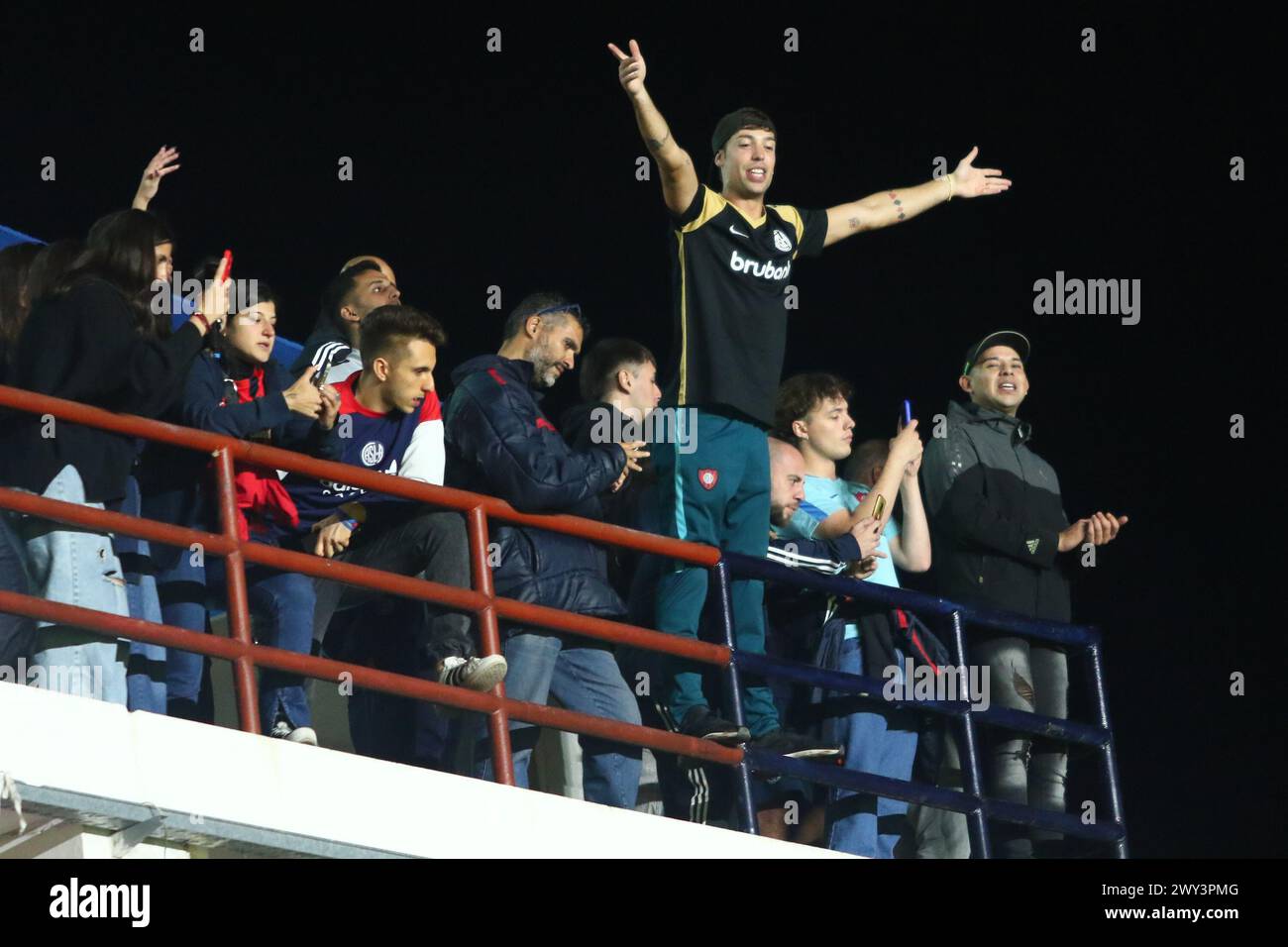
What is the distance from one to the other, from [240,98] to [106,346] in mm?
4529

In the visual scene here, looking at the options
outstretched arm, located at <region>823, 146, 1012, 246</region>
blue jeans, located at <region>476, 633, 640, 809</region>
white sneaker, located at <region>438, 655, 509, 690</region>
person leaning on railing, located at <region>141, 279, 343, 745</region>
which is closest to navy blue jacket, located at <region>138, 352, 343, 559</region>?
person leaning on railing, located at <region>141, 279, 343, 745</region>

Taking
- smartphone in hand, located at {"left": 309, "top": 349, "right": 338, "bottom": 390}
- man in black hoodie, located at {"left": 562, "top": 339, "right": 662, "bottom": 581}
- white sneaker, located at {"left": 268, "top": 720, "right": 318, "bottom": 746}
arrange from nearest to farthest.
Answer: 1. white sneaker, located at {"left": 268, "top": 720, "right": 318, "bottom": 746}
2. smartphone in hand, located at {"left": 309, "top": 349, "right": 338, "bottom": 390}
3. man in black hoodie, located at {"left": 562, "top": 339, "right": 662, "bottom": 581}

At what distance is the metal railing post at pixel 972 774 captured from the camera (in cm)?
746

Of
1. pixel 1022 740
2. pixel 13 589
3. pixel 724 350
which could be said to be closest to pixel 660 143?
pixel 724 350

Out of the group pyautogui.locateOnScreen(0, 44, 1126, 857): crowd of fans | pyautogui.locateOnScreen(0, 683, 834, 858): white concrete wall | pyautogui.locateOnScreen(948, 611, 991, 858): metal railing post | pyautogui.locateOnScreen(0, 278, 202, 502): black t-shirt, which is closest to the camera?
pyautogui.locateOnScreen(0, 683, 834, 858): white concrete wall

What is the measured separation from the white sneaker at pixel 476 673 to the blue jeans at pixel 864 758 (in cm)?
131

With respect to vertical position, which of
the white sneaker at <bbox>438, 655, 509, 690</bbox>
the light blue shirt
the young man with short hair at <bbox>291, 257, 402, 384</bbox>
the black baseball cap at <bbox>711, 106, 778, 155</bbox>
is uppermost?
the black baseball cap at <bbox>711, 106, 778, 155</bbox>

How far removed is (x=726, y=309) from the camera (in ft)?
26.0

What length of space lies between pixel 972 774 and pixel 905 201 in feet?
7.15

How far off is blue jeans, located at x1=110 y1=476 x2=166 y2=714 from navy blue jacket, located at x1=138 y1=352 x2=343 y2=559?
0.12m

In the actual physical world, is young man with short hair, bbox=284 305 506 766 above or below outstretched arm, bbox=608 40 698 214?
below

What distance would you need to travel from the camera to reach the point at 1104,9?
10.3 meters

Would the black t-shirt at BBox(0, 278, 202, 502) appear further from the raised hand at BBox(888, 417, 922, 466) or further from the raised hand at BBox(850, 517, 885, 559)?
the raised hand at BBox(888, 417, 922, 466)

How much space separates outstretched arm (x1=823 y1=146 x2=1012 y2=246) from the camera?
8.45 metres
